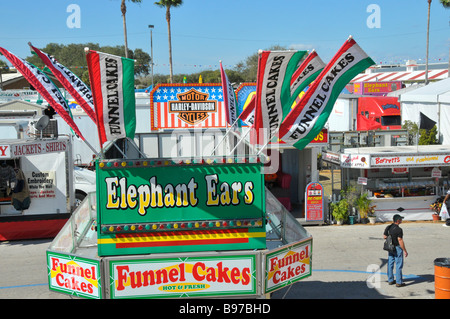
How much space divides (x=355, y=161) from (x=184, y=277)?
10.2 m

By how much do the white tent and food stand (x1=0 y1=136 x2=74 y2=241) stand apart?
17525 mm

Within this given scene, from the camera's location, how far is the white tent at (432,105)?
2402cm

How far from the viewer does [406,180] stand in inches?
643

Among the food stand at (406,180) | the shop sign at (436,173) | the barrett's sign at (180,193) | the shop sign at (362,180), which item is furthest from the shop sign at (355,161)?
the barrett's sign at (180,193)

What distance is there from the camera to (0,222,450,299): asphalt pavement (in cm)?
1017

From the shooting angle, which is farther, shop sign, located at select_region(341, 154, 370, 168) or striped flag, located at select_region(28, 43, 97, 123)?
shop sign, located at select_region(341, 154, 370, 168)

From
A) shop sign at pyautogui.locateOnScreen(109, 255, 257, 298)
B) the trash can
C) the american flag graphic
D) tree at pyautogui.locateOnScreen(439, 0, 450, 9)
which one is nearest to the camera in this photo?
shop sign at pyautogui.locateOnScreen(109, 255, 257, 298)

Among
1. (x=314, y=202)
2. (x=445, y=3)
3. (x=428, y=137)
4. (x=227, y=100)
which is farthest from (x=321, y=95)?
(x=445, y=3)

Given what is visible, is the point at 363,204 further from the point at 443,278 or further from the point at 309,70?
the point at 309,70

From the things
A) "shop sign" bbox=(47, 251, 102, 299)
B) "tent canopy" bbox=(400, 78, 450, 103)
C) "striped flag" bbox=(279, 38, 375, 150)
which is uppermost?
"tent canopy" bbox=(400, 78, 450, 103)

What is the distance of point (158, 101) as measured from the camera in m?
18.9

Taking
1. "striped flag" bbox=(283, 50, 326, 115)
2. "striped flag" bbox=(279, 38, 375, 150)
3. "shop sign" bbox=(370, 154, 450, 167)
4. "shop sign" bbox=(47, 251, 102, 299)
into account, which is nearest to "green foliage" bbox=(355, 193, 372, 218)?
"shop sign" bbox=(370, 154, 450, 167)

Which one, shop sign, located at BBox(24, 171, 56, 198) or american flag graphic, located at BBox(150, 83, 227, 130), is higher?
american flag graphic, located at BBox(150, 83, 227, 130)

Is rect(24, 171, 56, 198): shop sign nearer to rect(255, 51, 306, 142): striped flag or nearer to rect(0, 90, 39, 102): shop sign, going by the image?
rect(255, 51, 306, 142): striped flag
